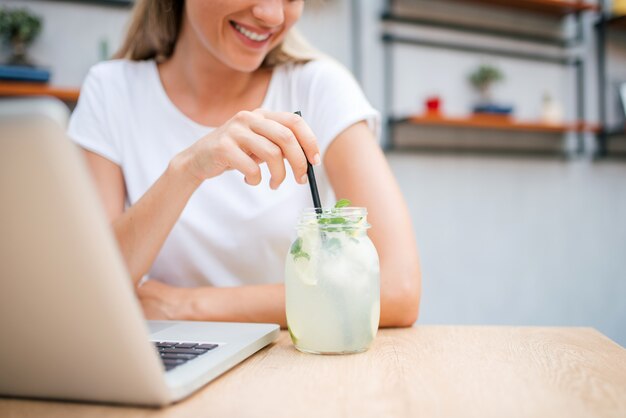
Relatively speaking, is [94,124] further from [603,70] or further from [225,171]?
[603,70]

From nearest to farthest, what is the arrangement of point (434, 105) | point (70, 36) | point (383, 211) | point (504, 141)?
point (383, 211)
point (70, 36)
point (434, 105)
point (504, 141)

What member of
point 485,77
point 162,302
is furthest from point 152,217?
point 485,77

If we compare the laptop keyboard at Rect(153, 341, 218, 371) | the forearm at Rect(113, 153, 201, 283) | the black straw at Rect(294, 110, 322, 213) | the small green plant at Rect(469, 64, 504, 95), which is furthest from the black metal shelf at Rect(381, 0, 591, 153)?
the laptop keyboard at Rect(153, 341, 218, 371)

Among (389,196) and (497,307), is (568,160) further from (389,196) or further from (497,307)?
(389,196)

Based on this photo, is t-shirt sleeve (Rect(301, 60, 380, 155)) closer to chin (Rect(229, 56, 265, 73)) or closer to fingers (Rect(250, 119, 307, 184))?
chin (Rect(229, 56, 265, 73))

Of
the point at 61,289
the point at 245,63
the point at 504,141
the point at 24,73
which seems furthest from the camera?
the point at 504,141

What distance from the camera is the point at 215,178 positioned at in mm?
1225

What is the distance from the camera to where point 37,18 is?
1.89 meters

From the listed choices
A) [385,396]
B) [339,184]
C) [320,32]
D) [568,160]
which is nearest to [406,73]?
[320,32]

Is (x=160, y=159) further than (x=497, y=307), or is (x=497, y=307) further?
(x=497, y=307)

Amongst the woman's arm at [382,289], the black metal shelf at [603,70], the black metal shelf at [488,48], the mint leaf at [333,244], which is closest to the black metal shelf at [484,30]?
the black metal shelf at [488,48]

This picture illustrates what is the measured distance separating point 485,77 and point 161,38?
5.71 ft

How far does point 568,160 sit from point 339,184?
2167 mm

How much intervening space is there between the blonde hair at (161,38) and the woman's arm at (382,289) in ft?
1.19
